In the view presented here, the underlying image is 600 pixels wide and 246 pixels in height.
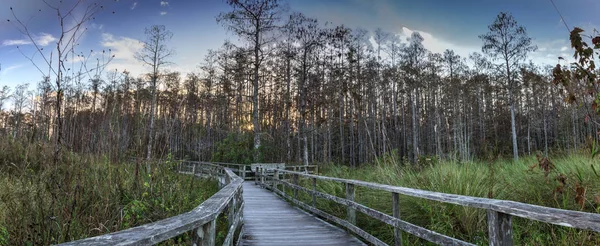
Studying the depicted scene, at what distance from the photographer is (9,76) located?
17.3ft

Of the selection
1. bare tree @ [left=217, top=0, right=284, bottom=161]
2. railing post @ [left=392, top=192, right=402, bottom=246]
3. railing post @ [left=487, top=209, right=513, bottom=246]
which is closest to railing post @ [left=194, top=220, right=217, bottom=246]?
railing post @ [left=487, top=209, right=513, bottom=246]

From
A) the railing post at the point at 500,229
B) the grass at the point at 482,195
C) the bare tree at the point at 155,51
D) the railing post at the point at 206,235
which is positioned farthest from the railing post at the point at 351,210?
the bare tree at the point at 155,51

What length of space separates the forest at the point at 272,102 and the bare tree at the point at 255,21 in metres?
0.07

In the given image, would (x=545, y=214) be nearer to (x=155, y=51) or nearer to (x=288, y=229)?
(x=288, y=229)

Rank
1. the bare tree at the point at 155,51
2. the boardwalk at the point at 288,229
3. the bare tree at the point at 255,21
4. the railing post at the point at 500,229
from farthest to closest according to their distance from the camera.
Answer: the bare tree at the point at 155,51, the bare tree at the point at 255,21, the boardwalk at the point at 288,229, the railing post at the point at 500,229

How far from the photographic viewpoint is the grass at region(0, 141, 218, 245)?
3.17 metres

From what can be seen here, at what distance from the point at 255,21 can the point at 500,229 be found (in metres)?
21.5

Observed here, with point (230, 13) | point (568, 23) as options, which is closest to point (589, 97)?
point (568, 23)

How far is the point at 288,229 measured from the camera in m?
5.95

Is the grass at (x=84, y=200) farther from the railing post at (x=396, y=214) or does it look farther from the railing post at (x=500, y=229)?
the railing post at (x=500, y=229)

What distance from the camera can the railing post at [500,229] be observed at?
89.9 inches

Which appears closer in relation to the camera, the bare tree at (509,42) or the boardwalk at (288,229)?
the boardwalk at (288,229)

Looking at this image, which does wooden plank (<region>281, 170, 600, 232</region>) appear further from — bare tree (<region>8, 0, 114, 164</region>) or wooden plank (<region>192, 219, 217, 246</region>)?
bare tree (<region>8, 0, 114, 164</region>)

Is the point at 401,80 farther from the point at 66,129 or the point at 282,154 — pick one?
the point at 66,129
